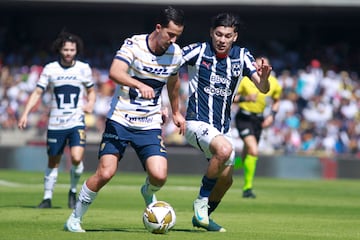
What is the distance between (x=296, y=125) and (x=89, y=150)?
6.90m

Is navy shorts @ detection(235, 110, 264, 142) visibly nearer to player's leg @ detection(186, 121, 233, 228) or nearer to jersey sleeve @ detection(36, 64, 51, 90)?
jersey sleeve @ detection(36, 64, 51, 90)

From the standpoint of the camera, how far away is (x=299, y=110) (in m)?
31.5

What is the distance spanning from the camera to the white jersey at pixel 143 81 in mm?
10203

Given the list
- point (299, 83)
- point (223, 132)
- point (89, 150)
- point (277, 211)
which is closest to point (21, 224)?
point (223, 132)

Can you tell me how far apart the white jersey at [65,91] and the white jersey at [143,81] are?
4.43 m

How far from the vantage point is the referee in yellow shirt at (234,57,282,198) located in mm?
18016

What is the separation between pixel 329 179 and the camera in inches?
1096

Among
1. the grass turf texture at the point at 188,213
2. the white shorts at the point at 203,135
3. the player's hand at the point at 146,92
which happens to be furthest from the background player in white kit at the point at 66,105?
the player's hand at the point at 146,92

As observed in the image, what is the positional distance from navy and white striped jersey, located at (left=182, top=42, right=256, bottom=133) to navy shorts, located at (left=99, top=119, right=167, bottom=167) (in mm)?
905

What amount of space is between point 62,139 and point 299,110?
1789 cm

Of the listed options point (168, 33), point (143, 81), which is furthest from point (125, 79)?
point (168, 33)

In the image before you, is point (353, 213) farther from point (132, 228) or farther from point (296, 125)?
point (296, 125)

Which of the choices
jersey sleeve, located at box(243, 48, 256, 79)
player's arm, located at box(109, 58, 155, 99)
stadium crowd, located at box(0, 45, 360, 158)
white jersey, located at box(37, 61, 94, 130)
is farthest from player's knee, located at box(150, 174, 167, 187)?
stadium crowd, located at box(0, 45, 360, 158)

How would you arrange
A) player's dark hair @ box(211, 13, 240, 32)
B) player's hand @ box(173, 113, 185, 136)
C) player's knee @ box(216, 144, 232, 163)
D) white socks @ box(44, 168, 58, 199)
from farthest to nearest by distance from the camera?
white socks @ box(44, 168, 58, 199)
player's dark hair @ box(211, 13, 240, 32)
player's hand @ box(173, 113, 185, 136)
player's knee @ box(216, 144, 232, 163)
